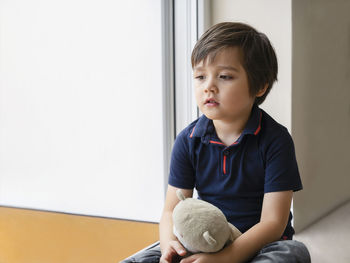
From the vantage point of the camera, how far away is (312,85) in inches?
60.8

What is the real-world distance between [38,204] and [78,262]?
221mm

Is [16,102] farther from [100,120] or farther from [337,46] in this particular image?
[337,46]

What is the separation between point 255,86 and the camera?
974 mm

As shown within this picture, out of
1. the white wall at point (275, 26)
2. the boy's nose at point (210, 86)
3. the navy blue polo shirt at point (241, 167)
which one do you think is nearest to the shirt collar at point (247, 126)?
the navy blue polo shirt at point (241, 167)

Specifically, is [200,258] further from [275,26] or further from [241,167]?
[275,26]

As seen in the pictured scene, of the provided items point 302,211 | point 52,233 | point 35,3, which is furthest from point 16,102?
point 302,211

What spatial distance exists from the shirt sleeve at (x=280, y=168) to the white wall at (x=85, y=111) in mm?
558

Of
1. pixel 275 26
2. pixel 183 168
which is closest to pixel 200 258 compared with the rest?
pixel 183 168

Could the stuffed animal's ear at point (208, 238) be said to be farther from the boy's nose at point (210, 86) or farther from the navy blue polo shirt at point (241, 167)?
the boy's nose at point (210, 86)

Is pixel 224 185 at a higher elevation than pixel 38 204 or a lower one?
higher

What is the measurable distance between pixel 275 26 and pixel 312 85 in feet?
0.93

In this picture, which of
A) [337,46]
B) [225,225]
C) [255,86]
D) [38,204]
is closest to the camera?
[225,225]

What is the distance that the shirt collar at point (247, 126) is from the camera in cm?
99

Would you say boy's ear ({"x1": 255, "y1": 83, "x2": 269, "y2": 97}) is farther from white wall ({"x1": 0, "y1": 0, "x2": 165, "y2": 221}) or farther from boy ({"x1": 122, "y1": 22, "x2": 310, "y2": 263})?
white wall ({"x1": 0, "y1": 0, "x2": 165, "y2": 221})
